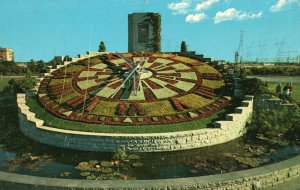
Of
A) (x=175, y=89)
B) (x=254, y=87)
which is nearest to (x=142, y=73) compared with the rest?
(x=175, y=89)

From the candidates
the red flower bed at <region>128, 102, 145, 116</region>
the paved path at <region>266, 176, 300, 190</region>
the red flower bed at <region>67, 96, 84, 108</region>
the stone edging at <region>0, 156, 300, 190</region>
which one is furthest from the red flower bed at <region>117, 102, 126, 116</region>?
the paved path at <region>266, 176, 300, 190</region>

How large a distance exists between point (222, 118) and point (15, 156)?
1072 cm

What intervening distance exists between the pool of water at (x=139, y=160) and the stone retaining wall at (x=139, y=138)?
12.1 inches

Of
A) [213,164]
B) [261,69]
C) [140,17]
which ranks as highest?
[140,17]

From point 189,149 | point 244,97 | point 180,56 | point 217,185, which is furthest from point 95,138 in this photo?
point 180,56

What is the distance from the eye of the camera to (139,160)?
610 inches

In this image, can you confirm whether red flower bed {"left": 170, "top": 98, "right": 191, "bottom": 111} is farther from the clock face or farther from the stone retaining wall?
the stone retaining wall

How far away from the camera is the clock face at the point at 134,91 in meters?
18.9

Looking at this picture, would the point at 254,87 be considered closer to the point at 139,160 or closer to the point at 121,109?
the point at 121,109

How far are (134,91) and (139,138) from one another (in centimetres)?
515

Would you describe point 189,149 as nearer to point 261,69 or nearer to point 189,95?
point 189,95

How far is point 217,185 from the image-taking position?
1123cm

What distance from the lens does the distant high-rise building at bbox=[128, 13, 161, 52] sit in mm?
33094

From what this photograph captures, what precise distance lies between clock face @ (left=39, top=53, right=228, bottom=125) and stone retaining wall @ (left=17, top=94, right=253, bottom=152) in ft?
4.90
